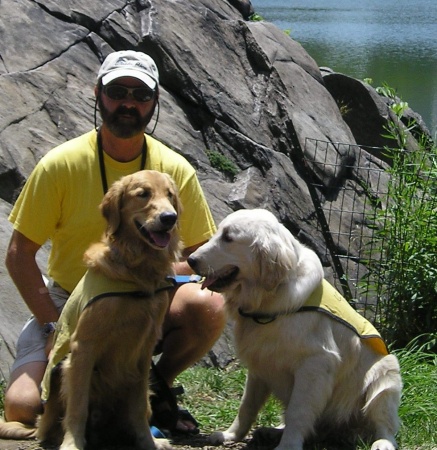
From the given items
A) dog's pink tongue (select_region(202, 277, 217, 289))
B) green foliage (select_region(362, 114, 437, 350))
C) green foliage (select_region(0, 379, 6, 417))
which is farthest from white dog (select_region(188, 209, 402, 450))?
green foliage (select_region(362, 114, 437, 350))

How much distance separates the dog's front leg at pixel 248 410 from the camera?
456 cm

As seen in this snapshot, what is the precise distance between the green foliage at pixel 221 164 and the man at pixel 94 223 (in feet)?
9.14

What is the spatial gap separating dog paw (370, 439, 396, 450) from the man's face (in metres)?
2.03

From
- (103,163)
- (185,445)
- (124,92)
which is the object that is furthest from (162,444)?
(124,92)

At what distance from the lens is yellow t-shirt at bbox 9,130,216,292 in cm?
456

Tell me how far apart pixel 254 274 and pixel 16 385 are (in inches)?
56.4

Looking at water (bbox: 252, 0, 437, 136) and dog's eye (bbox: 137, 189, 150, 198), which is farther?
water (bbox: 252, 0, 437, 136)

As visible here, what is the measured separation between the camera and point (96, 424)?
14.5 ft

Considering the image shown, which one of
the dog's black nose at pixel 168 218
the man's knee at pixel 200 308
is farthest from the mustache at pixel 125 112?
the man's knee at pixel 200 308

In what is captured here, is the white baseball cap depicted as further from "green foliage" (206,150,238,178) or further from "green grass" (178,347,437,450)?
"green foliage" (206,150,238,178)

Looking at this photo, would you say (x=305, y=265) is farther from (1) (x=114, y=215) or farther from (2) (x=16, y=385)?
(2) (x=16, y=385)

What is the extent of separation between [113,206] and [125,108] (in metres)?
0.73

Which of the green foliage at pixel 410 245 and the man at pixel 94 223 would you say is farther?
the green foliage at pixel 410 245

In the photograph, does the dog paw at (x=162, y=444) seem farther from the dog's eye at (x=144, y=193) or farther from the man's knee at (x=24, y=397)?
the dog's eye at (x=144, y=193)
